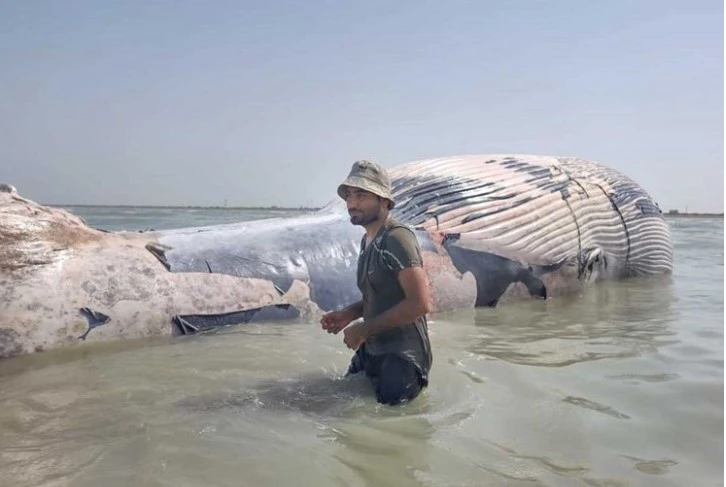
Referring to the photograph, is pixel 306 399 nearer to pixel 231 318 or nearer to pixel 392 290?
pixel 392 290

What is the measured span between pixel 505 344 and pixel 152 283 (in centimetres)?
240

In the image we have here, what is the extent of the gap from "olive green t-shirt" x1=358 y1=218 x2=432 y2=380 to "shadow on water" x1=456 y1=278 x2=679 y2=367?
944 mm

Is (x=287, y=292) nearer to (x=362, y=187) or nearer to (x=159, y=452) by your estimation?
(x=362, y=187)

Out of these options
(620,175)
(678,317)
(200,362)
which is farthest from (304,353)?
(620,175)

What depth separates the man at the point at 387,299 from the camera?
10.1ft

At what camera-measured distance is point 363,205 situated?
3.26m

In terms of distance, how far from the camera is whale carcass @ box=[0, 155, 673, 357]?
4.21 meters

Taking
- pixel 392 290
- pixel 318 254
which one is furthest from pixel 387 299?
pixel 318 254

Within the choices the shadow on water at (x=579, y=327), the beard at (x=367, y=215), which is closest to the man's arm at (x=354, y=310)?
the beard at (x=367, y=215)

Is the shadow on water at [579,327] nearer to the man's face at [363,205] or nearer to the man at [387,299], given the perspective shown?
the man at [387,299]

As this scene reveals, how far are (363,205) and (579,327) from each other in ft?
8.12

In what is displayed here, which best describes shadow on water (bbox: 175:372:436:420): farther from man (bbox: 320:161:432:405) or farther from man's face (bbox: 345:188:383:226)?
man's face (bbox: 345:188:383:226)

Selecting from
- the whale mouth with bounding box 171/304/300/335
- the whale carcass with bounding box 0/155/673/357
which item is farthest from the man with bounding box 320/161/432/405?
the whale carcass with bounding box 0/155/673/357

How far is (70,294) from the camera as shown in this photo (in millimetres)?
4227
